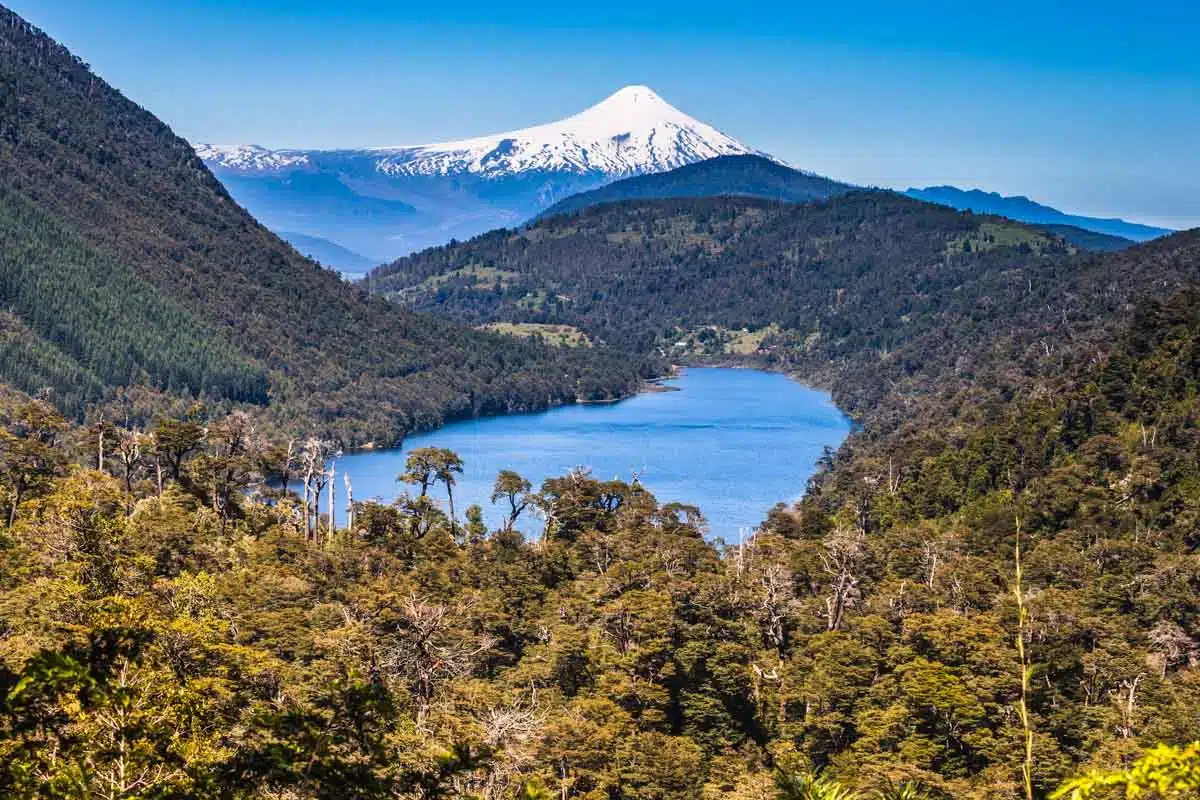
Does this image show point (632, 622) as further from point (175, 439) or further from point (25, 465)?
point (25, 465)

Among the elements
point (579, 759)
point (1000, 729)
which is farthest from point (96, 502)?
point (1000, 729)

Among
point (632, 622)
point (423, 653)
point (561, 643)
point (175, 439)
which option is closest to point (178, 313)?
point (175, 439)

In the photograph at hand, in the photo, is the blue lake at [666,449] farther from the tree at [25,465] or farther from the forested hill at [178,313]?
the tree at [25,465]

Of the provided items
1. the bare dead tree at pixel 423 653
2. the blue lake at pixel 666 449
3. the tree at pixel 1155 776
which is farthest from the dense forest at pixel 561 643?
the blue lake at pixel 666 449

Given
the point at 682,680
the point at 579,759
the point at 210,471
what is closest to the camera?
the point at 579,759

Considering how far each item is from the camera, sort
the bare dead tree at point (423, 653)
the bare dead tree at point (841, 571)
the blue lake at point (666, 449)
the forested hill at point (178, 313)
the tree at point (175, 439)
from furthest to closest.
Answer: the forested hill at point (178, 313) < the blue lake at point (666, 449) < the tree at point (175, 439) < the bare dead tree at point (841, 571) < the bare dead tree at point (423, 653)

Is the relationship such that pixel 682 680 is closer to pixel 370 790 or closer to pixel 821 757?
pixel 821 757
